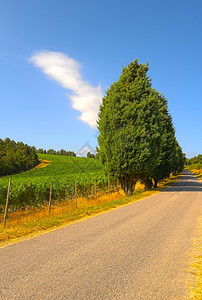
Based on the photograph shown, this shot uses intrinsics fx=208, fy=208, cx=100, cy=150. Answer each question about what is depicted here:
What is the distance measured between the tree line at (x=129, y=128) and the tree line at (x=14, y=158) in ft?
201

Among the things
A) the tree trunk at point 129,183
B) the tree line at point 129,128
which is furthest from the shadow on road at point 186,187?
the tree line at point 129,128

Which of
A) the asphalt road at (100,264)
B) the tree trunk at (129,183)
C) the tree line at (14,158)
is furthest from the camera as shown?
the tree line at (14,158)

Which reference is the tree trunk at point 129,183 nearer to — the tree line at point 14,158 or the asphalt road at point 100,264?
the asphalt road at point 100,264

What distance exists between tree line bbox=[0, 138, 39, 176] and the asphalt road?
72.1 meters

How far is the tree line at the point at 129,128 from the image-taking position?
19.0 meters

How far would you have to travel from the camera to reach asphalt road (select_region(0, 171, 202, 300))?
364cm

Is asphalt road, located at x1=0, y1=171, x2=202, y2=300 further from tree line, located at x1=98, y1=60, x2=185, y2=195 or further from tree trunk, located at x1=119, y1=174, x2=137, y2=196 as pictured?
tree trunk, located at x1=119, y1=174, x2=137, y2=196

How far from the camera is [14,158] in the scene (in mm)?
78562

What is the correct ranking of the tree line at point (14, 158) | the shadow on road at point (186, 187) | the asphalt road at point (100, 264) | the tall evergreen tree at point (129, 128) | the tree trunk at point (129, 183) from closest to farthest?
1. the asphalt road at point (100, 264)
2. the tall evergreen tree at point (129, 128)
3. the tree trunk at point (129, 183)
4. the shadow on road at point (186, 187)
5. the tree line at point (14, 158)

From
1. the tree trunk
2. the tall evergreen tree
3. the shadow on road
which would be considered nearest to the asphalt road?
the tall evergreen tree

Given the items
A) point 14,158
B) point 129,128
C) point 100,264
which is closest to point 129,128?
point 129,128

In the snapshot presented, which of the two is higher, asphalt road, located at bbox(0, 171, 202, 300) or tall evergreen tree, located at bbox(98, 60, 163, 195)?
tall evergreen tree, located at bbox(98, 60, 163, 195)

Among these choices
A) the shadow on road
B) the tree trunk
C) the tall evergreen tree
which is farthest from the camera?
the shadow on road

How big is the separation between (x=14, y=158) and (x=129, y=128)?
69015mm
